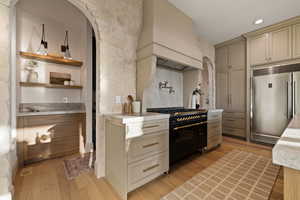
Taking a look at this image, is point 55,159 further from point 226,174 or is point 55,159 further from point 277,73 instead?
point 277,73

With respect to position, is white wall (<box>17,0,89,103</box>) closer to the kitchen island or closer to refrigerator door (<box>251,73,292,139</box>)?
the kitchen island

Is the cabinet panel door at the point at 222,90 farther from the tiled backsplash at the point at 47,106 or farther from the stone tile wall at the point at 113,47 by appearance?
the tiled backsplash at the point at 47,106

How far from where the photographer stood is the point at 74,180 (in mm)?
1672

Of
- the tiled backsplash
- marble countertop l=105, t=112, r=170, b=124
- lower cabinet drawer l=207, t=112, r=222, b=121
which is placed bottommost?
lower cabinet drawer l=207, t=112, r=222, b=121

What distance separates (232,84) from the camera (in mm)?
3617

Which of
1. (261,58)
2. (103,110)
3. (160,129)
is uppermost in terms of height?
(261,58)

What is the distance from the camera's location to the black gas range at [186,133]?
1.88 metres

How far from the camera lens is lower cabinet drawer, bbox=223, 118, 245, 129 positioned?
342 centimetres

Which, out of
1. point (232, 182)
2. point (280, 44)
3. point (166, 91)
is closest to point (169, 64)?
point (166, 91)

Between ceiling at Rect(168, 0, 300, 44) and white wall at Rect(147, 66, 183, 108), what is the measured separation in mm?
1229

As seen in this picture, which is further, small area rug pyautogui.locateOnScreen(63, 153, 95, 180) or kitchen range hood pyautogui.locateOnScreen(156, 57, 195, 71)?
kitchen range hood pyautogui.locateOnScreen(156, 57, 195, 71)

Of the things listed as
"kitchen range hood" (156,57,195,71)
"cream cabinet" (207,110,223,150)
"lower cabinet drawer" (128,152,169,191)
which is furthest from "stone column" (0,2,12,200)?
"cream cabinet" (207,110,223,150)

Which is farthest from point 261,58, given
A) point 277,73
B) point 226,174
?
point 226,174

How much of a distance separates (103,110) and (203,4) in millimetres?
2622
